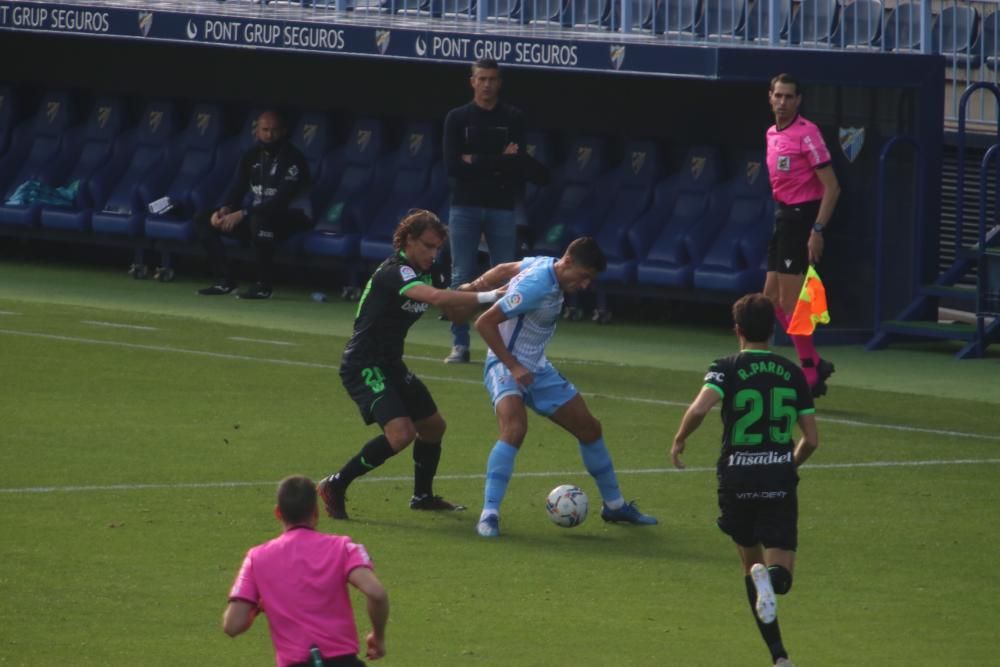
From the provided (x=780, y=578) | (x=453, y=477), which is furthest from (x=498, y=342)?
(x=780, y=578)

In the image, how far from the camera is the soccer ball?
1052 centimetres

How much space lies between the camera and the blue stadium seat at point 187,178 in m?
22.9

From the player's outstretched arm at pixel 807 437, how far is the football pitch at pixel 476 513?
676mm

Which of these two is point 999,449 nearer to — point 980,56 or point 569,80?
point 980,56

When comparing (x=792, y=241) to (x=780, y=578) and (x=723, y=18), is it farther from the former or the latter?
(x=780, y=578)

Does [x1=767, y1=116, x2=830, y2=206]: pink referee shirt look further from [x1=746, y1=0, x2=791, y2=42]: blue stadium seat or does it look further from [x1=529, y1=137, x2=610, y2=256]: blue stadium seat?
[x1=529, y1=137, x2=610, y2=256]: blue stadium seat

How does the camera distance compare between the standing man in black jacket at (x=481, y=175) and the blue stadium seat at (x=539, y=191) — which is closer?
the standing man in black jacket at (x=481, y=175)

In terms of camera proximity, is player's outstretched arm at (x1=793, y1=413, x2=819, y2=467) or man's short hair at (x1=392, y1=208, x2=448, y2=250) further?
man's short hair at (x1=392, y1=208, x2=448, y2=250)

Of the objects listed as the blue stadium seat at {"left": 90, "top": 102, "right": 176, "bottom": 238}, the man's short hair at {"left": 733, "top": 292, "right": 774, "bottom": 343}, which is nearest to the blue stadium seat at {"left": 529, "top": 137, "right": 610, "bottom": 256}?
the blue stadium seat at {"left": 90, "top": 102, "right": 176, "bottom": 238}

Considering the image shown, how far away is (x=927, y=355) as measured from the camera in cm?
1830

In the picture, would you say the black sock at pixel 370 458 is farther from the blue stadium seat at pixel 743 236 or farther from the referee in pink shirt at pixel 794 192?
the blue stadium seat at pixel 743 236

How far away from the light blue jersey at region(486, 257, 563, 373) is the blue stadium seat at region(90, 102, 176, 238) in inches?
524

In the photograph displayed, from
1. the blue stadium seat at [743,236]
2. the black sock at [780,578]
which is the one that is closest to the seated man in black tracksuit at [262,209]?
the blue stadium seat at [743,236]

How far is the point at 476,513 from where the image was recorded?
11008mm
